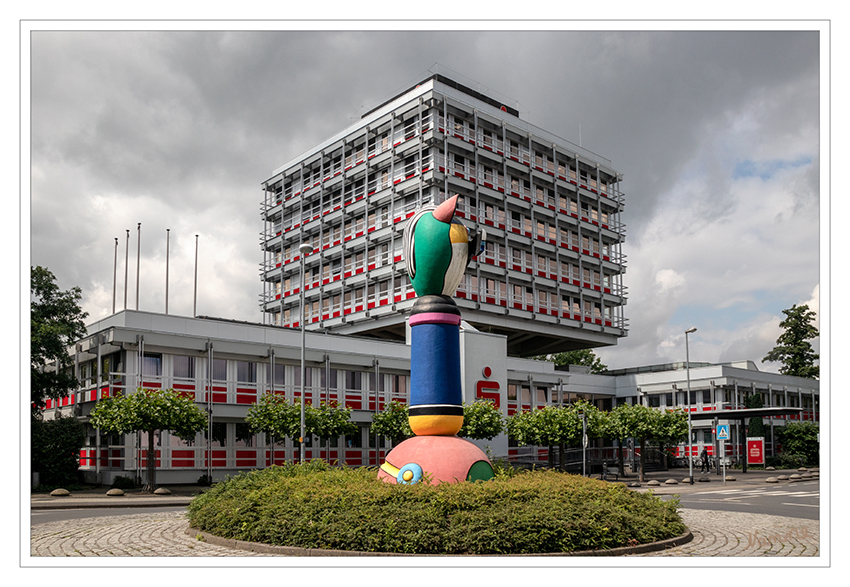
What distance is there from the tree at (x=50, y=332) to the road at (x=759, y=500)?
27.0 m

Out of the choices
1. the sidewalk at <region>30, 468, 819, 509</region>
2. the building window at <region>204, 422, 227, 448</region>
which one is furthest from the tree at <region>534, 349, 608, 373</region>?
the building window at <region>204, 422, 227, 448</region>

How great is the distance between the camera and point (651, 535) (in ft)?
46.6

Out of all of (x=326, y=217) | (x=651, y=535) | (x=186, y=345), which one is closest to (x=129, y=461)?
(x=186, y=345)

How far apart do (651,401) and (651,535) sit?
193 ft

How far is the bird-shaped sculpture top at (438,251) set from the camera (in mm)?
18969

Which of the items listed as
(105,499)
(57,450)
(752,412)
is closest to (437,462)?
(105,499)

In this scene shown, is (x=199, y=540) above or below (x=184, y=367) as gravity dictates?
below

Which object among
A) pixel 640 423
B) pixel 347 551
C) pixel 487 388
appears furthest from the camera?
pixel 487 388

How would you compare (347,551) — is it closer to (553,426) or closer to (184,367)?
(184,367)

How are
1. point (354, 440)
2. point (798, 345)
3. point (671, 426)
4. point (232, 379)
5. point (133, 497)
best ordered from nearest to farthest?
point (133, 497), point (232, 379), point (671, 426), point (354, 440), point (798, 345)

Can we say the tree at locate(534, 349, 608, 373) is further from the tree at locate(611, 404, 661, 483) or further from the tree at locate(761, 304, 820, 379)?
the tree at locate(611, 404, 661, 483)

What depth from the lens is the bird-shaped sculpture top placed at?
18969mm

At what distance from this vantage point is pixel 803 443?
64250 millimetres

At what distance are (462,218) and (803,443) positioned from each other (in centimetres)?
3323
